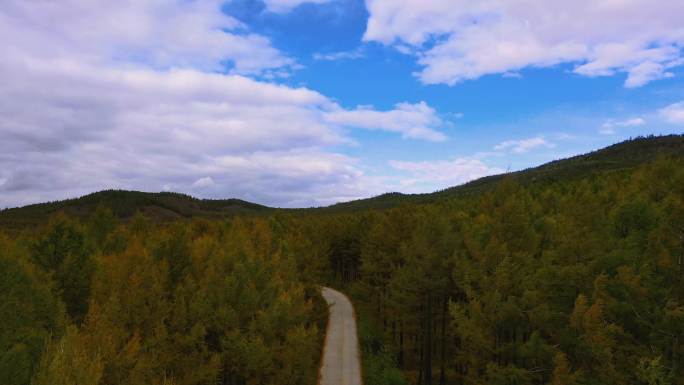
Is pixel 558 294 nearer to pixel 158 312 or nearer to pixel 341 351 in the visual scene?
pixel 158 312

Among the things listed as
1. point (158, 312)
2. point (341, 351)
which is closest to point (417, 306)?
point (341, 351)

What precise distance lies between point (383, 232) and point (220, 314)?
906 inches

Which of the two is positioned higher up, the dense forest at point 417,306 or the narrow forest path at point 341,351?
the dense forest at point 417,306

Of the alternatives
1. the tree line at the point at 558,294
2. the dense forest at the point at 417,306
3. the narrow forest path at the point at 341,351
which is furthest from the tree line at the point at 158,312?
the tree line at the point at 558,294

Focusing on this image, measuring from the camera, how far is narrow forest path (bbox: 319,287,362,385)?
33125 mm

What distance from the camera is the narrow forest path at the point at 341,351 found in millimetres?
33125

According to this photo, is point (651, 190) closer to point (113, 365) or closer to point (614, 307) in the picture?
point (614, 307)

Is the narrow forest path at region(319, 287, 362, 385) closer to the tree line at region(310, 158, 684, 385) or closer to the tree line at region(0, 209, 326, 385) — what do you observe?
the tree line at region(310, 158, 684, 385)

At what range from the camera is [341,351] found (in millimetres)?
39344

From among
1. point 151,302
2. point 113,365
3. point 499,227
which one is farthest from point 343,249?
point 113,365

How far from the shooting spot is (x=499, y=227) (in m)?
25.9

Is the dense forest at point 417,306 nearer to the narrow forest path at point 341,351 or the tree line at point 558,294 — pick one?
the tree line at point 558,294

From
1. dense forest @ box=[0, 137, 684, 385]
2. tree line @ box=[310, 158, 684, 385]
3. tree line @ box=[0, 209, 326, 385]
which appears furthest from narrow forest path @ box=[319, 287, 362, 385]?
tree line @ box=[0, 209, 326, 385]

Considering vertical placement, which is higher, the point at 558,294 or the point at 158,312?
the point at 558,294
